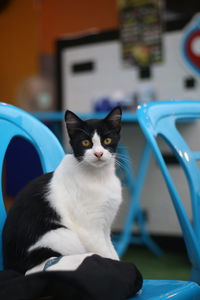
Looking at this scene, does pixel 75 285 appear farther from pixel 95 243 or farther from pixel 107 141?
pixel 107 141

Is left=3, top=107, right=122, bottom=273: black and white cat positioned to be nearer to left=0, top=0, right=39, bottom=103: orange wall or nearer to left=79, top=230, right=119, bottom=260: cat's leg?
left=79, top=230, right=119, bottom=260: cat's leg

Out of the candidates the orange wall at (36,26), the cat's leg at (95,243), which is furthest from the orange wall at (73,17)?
the cat's leg at (95,243)

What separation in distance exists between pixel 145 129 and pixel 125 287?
361 mm

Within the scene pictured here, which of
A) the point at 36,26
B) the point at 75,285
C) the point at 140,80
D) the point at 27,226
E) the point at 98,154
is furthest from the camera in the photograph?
the point at 36,26

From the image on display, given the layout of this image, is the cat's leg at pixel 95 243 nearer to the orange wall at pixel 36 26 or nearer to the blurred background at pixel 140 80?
the blurred background at pixel 140 80

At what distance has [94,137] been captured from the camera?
1.13 m

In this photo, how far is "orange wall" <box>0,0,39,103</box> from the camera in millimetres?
4102

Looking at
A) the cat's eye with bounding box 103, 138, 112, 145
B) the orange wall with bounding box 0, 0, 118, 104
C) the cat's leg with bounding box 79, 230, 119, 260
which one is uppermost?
the orange wall with bounding box 0, 0, 118, 104

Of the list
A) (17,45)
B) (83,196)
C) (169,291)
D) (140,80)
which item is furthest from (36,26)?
(169,291)

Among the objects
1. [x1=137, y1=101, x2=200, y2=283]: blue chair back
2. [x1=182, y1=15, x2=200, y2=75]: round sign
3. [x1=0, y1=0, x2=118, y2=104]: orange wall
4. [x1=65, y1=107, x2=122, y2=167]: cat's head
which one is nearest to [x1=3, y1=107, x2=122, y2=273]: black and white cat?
[x1=65, y1=107, x2=122, y2=167]: cat's head

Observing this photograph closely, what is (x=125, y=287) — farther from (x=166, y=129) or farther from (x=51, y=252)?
(x=166, y=129)

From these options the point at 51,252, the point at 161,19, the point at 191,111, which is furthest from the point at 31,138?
the point at 161,19

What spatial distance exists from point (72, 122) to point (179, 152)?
0.95ft

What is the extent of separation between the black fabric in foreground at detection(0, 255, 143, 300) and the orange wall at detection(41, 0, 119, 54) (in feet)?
11.7
